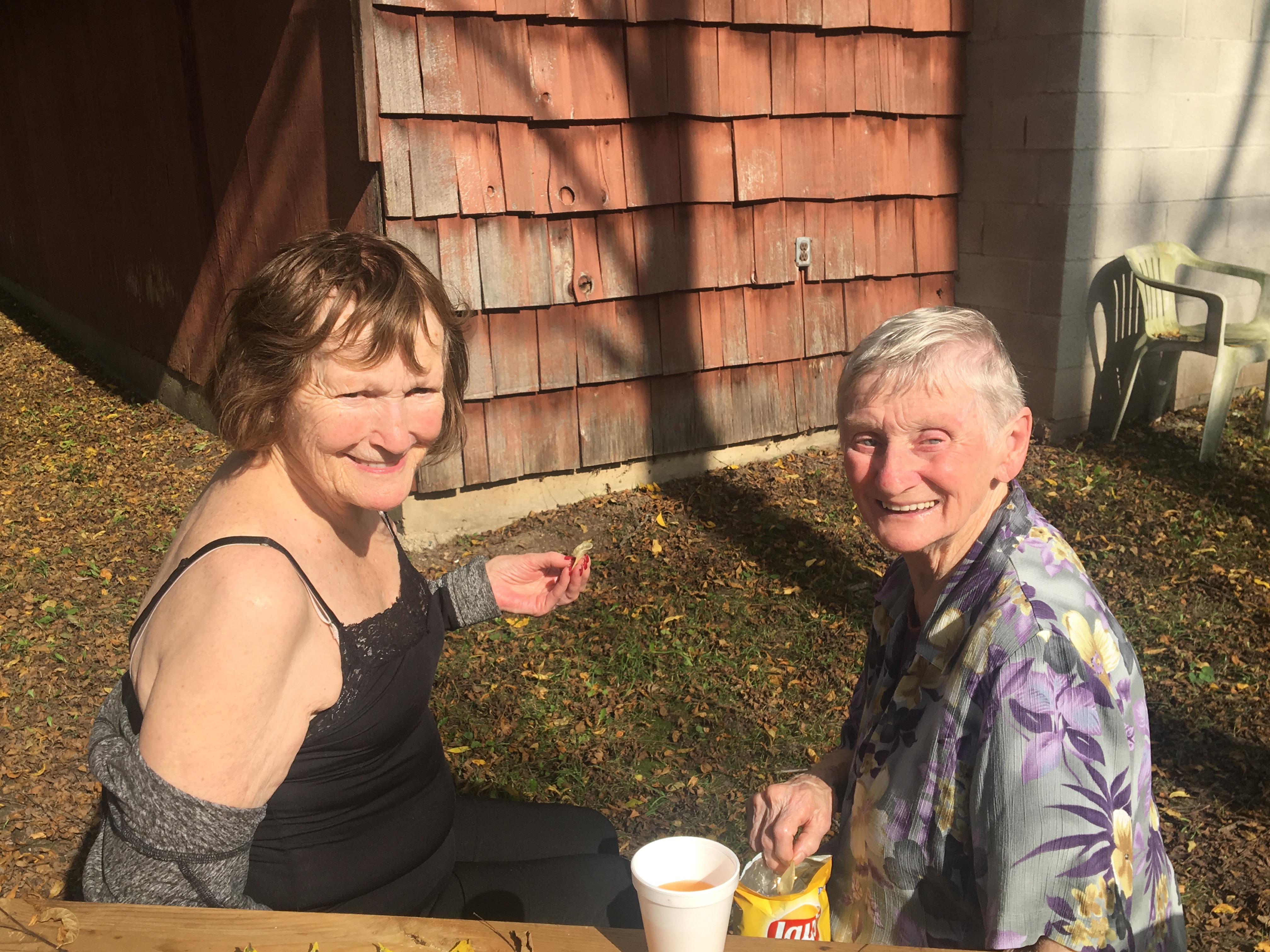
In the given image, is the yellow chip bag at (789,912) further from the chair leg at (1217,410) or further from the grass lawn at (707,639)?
the chair leg at (1217,410)

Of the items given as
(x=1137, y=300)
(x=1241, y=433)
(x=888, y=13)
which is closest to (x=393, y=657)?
(x=888, y=13)

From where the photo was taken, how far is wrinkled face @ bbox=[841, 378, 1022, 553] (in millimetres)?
1770

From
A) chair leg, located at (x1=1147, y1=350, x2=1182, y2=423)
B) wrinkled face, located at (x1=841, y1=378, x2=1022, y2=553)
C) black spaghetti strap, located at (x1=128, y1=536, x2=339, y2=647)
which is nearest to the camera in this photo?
black spaghetti strap, located at (x1=128, y1=536, x2=339, y2=647)

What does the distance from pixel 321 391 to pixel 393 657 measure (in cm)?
54

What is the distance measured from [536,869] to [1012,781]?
119cm

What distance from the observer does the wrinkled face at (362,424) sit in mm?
1822

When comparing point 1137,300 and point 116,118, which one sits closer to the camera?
point 1137,300

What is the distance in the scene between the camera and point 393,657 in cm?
199

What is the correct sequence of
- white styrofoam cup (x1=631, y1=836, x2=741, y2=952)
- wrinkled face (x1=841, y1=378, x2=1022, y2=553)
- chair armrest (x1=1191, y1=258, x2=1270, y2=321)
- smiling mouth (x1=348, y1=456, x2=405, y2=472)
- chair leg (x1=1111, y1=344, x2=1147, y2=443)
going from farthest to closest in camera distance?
chair armrest (x1=1191, y1=258, x2=1270, y2=321)
chair leg (x1=1111, y1=344, x2=1147, y2=443)
smiling mouth (x1=348, y1=456, x2=405, y2=472)
wrinkled face (x1=841, y1=378, x2=1022, y2=553)
white styrofoam cup (x1=631, y1=836, x2=741, y2=952)

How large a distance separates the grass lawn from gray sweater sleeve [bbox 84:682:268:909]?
6.45 feet

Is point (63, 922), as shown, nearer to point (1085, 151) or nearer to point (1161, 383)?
point (1085, 151)

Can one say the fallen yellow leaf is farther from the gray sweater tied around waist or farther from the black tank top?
the black tank top

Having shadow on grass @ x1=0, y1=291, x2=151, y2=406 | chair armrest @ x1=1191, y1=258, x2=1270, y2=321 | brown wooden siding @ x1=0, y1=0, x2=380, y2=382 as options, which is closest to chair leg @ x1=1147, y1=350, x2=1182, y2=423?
chair armrest @ x1=1191, y1=258, x2=1270, y2=321

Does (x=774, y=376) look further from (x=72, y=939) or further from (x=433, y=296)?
(x=72, y=939)
